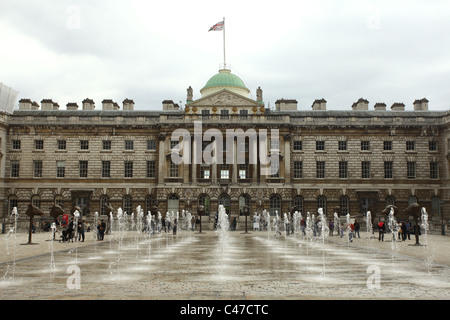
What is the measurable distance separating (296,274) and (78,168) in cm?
4442

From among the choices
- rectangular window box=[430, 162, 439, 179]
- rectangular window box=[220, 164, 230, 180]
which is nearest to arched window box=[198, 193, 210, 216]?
rectangular window box=[220, 164, 230, 180]

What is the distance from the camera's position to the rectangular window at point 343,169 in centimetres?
5291

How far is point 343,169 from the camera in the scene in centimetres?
5303

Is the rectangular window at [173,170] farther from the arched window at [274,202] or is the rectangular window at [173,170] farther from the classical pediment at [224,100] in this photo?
the arched window at [274,202]

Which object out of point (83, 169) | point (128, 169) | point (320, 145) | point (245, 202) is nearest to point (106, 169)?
point (128, 169)

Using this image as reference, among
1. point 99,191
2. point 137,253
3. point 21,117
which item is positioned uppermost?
point 21,117

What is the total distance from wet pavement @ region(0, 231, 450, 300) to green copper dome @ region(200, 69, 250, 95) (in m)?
39.1

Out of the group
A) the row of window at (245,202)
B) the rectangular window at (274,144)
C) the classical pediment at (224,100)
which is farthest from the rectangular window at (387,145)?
the classical pediment at (224,100)

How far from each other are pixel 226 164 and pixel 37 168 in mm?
23397
